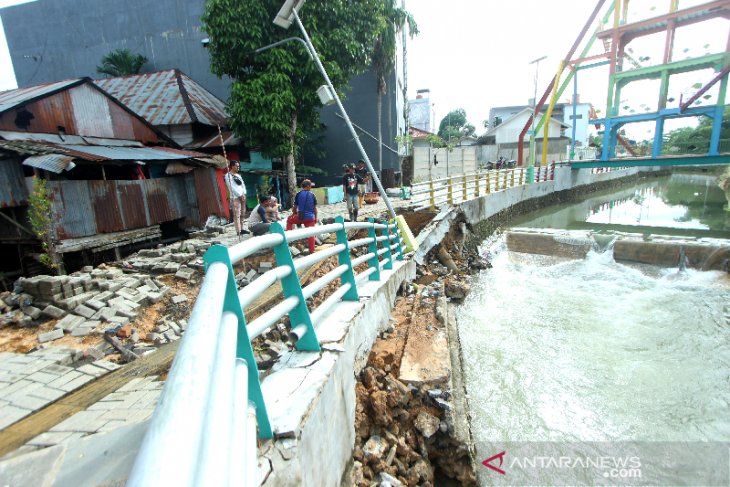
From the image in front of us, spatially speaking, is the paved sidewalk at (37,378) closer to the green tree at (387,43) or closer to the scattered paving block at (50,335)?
the scattered paving block at (50,335)

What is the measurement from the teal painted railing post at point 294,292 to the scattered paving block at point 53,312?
4.98 m

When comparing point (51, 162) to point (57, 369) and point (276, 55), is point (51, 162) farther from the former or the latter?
point (276, 55)

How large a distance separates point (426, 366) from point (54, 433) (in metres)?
3.33

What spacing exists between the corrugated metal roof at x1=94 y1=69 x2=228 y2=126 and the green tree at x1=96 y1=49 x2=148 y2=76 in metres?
2.57

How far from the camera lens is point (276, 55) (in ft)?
39.2

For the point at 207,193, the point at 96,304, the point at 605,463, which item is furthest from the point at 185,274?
the point at 605,463

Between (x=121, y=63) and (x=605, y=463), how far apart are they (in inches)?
1037

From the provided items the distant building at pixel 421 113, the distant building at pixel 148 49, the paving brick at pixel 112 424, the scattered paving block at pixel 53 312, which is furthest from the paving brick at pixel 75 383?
the distant building at pixel 421 113

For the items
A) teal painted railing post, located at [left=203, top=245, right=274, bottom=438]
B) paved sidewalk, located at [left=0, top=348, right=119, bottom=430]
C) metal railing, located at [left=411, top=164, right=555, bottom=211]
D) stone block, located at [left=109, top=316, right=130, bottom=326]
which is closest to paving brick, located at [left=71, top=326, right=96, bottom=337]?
stone block, located at [left=109, top=316, right=130, bottom=326]

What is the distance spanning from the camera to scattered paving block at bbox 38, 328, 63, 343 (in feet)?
15.6

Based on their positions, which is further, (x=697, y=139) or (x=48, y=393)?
(x=697, y=139)

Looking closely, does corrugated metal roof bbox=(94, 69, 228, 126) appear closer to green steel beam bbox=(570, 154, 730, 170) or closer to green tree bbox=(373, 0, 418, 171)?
green tree bbox=(373, 0, 418, 171)

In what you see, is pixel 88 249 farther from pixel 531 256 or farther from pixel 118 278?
pixel 531 256

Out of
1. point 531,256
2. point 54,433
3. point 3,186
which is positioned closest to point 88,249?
point 3,186
